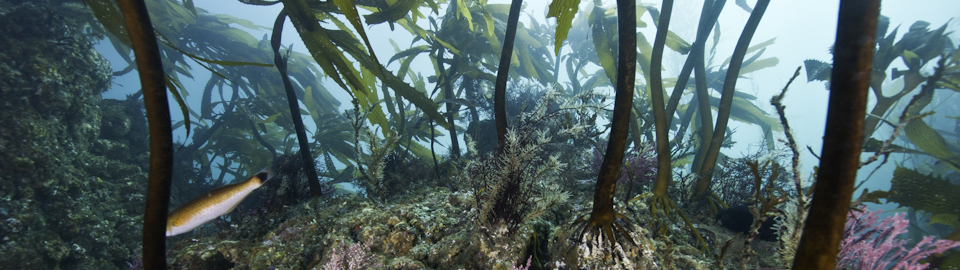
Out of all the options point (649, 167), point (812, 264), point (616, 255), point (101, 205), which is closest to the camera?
point (812, 264)

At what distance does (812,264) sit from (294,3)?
2.92 m

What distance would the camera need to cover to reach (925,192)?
2146 millimetres

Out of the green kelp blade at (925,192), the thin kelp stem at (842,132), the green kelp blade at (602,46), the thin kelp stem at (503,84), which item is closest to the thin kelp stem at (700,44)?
the green kelp blade at (602,46)

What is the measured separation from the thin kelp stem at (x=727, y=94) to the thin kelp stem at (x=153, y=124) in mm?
3473

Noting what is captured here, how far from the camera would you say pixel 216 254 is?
6.54 feet

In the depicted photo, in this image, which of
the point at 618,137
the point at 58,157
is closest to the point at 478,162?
the point at 618,137

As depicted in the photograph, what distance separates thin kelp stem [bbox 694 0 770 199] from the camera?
8.21 feet

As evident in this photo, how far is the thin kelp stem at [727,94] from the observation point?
2504 millimetres

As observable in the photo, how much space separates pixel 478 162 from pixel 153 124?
4.89 ft

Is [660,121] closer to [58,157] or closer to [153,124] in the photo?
[153,124]

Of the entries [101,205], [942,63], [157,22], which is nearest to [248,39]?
[157,22]

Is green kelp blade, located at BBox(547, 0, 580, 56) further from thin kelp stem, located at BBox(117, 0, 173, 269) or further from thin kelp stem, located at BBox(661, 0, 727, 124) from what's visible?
thin kelp stem, located at BBox(661, 0, 727, 124)

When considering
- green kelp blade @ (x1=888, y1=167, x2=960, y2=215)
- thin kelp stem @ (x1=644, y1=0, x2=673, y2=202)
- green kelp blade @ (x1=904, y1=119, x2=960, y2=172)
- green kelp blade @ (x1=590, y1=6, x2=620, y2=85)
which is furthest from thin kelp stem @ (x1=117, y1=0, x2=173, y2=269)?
green kelp blade @ (x1=904, y1=119, x2=960, y2=172)

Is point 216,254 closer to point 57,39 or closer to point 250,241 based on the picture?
point 250,241
